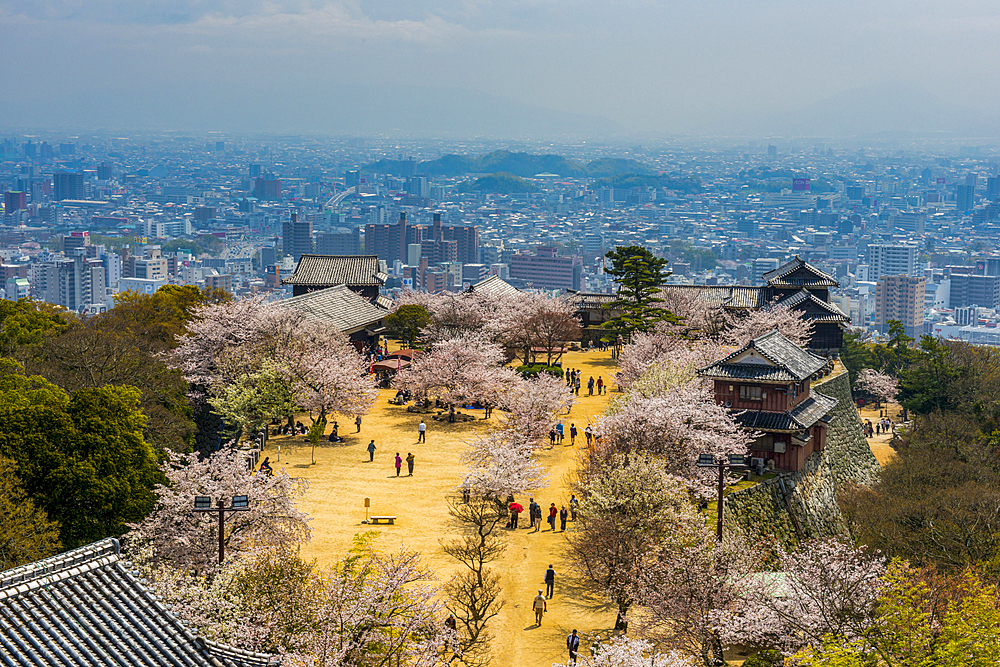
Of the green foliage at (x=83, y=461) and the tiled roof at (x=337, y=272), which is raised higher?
the tiled roof at (x=337, y=272)

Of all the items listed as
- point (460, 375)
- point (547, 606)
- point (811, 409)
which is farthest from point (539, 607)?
point (460, 375)

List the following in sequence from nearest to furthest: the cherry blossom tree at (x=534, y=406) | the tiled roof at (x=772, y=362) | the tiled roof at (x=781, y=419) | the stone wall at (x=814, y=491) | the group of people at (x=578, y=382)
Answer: the stone wall at (x=814, y=491) → the tiled roof at (x=781, y=419) → the tiled roof at (x=772, y=362) → the cherry blossom tree at (x=534, y=406) → the group of people at (x=578, y=382)

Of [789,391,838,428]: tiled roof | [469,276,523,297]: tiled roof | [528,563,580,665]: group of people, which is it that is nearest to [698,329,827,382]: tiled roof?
[789,391,838,428]: tiled roof

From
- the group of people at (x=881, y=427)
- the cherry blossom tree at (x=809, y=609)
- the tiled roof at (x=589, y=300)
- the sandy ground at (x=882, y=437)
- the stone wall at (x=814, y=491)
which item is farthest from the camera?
the tiled roof at (x=589, y=300)

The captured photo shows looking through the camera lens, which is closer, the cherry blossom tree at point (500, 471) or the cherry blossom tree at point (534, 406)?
the cherry blossom tree at point (500, 471)

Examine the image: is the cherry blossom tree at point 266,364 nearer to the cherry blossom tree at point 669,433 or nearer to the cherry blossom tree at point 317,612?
the cherry blossom tree at point 669,433

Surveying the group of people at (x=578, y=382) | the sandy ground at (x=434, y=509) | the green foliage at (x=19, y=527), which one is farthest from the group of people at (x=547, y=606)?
the group of people at (x=578, y=382)

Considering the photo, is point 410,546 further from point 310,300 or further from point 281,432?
point 310,300
